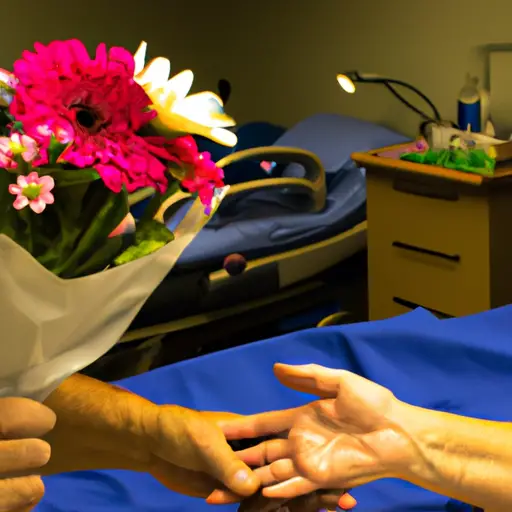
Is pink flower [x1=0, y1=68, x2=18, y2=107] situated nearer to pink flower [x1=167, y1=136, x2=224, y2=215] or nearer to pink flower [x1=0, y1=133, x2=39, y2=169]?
pink flower [x1=0, y1=133, x2=39, y2=169]

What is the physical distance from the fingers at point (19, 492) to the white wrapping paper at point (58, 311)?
0.08 metres

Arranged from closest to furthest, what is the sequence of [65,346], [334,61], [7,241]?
[7,241]
[65,346]
[334,61]

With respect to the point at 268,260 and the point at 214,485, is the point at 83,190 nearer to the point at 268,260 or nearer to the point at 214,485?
the point at 214,485

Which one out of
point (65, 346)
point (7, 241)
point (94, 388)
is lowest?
point (94, 388)

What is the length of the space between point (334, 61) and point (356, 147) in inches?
27.8

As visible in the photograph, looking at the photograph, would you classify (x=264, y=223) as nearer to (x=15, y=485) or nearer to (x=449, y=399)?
(x=449, y=399)

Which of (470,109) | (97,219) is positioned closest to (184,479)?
(97,219)

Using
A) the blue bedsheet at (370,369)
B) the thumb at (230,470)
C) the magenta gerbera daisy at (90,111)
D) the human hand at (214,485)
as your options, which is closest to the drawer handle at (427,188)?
the blue bedsheet at (370,369)

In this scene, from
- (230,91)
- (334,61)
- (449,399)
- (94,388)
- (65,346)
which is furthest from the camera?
(230,91)

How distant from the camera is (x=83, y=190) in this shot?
76cm

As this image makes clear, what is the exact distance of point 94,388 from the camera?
987mm

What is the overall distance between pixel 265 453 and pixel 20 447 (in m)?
0.29

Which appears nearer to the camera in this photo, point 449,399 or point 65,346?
point 65,346

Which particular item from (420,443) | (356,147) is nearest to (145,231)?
(420,443)
